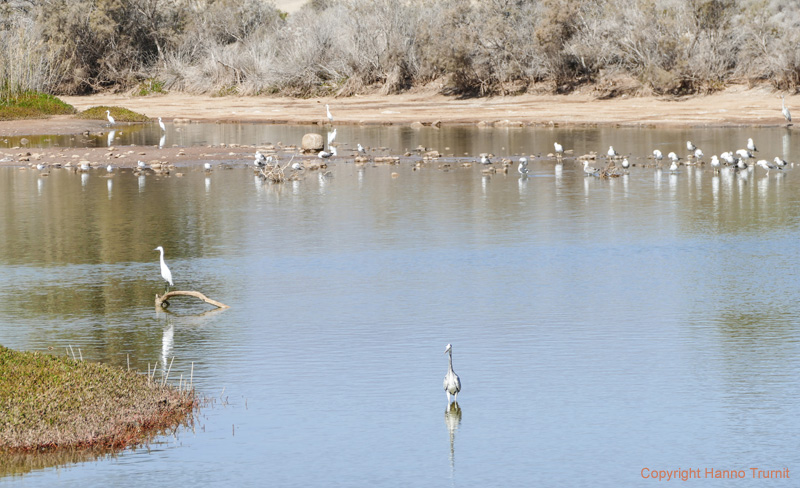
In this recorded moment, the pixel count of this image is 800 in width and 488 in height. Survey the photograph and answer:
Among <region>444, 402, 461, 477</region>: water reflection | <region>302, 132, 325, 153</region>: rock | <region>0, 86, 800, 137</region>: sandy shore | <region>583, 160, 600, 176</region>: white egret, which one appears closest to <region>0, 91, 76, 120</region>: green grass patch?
<region>0, 86, 800, 137</region>: sandy shore

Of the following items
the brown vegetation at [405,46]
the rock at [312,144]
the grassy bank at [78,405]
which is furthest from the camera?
the brown vegetation at [405,46]

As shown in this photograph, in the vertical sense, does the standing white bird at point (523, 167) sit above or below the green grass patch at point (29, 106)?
below

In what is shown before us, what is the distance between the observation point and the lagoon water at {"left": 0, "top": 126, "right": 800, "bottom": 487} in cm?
1240

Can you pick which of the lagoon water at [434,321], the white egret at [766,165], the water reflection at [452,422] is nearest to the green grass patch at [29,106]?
the lagoon water at [434,321]

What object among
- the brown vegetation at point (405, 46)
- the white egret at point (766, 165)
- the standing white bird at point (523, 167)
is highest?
the brown vegetation at point (405, 46)

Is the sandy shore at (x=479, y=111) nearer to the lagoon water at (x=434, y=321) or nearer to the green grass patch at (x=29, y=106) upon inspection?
the green grass patch at (x=29, y=106)

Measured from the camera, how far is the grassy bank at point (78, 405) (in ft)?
39.8

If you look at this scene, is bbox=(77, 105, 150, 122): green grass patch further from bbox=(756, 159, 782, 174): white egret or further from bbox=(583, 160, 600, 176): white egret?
bbox=(756, 159, 782, 174): white egret

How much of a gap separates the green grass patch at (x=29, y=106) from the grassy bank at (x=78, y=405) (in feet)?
142

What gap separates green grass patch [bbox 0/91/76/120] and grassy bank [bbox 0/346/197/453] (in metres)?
43.2

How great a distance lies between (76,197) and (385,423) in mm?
21093

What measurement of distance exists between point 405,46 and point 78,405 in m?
53.5

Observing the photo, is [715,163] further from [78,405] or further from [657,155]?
[78,405]

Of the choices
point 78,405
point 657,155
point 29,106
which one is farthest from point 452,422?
point 29,106
